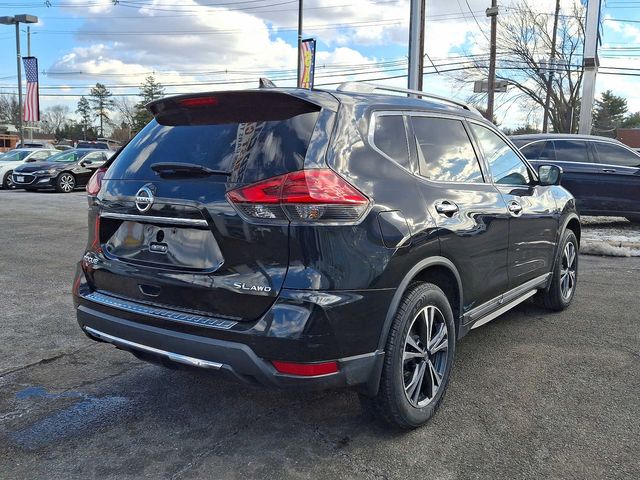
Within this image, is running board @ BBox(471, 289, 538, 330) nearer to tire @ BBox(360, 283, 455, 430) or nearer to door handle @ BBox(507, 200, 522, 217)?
tire @ BBox(360, 283, 455, 430)

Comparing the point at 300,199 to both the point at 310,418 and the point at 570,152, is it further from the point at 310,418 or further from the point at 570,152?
the point at 570,152

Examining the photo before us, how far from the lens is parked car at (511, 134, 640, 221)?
35.6 feet

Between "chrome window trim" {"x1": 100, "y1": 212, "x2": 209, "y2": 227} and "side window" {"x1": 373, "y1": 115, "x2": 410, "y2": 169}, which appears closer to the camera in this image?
"chrome window trim" {"x1": 100, "y1": 212, "x2": 209, "y2": 227}

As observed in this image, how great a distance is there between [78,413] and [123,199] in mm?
1300

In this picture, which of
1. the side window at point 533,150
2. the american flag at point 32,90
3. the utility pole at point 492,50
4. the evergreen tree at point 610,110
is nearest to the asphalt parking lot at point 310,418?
the side window at point 533,150

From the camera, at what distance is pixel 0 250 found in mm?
8070

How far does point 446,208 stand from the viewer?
10.9ft

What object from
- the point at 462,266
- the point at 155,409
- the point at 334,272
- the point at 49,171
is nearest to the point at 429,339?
the point at 462,266

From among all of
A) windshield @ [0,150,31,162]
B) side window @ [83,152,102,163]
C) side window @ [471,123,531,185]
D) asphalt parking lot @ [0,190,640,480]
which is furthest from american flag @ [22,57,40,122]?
side window @ [471,123,531,185]

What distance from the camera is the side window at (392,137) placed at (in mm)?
3088

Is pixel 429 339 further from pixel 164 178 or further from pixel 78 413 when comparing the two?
pixel 78 413

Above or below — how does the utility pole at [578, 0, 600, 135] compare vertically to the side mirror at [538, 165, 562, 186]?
above

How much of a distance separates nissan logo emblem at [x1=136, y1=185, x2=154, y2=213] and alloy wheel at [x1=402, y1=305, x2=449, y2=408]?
150cm

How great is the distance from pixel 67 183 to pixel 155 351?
17513mm
